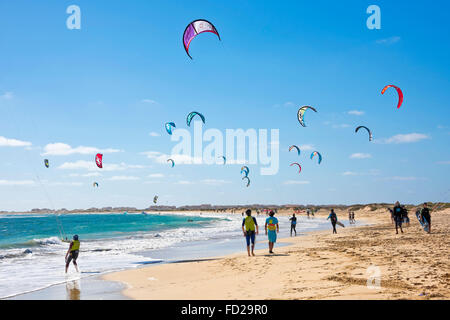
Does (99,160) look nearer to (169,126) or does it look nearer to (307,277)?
(169,126)

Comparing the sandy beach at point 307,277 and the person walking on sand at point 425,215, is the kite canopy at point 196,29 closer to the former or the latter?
the sandy beach at point 307,277

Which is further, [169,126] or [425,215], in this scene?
[169,126]

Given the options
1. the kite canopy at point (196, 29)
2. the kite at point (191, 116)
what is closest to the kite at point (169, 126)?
the kite at point (191, 116)

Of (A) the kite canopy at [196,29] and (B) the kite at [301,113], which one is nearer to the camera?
(A) the kite canopy at [196,29]

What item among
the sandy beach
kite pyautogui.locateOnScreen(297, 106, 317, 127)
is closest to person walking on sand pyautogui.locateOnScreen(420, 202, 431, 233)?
the sandy beach

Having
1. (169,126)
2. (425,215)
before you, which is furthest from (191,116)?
(425,215)

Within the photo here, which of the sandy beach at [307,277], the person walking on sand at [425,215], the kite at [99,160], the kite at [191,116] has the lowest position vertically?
the sandy beach at [307,277]

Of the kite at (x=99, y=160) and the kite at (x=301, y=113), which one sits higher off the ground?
the kite at (x=301, y=113)

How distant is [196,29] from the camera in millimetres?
11578

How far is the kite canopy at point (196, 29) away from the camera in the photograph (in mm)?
11430

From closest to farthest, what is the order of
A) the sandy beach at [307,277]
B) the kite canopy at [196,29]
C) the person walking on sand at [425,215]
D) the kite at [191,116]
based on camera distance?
the sandy beach at [307,277] < the kite canopy at [196,29] < the person walking on sand at [425,215] < the kite at [191,116]
